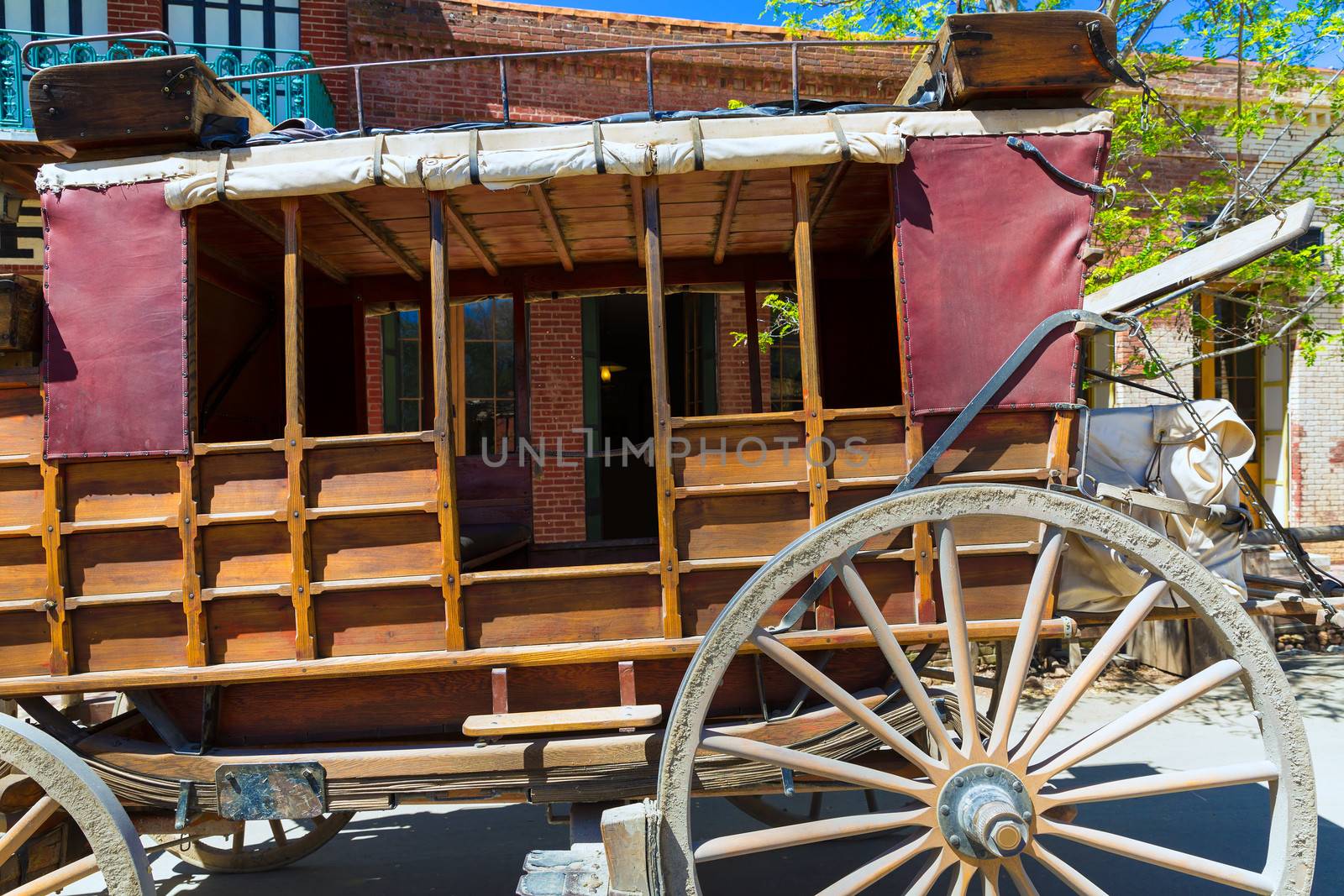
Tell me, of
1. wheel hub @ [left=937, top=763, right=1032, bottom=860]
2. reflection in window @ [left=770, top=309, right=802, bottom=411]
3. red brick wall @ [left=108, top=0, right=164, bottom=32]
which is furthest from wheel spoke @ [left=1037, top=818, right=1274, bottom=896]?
red brick wall @ [left=108, top=0, right=164, bottom=32]

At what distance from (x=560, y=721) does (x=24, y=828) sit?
66.5 inches

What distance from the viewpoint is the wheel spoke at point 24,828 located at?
2715 mm

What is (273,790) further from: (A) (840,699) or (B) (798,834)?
(A) (840,699)

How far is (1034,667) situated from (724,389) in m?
4.07

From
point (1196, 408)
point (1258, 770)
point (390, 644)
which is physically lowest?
point (1258, 770)

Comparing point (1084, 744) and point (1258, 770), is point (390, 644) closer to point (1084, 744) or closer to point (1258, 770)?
point (1084, 744)

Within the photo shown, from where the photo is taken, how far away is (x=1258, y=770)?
249 centimetres

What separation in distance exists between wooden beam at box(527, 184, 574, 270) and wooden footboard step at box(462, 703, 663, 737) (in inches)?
73.9

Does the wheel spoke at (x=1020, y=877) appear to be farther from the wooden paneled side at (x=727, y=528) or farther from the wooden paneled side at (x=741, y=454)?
the wooden paneled side at (x=741, y=454)

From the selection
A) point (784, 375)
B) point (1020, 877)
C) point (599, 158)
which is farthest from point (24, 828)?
point (784, 375)

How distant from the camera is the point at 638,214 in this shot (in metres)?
3.83

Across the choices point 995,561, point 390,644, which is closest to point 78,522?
point 390,644

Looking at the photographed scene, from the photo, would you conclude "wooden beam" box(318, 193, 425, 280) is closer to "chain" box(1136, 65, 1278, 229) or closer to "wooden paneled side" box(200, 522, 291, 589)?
"wooden paneled side" box(200, 522, 291, 589)

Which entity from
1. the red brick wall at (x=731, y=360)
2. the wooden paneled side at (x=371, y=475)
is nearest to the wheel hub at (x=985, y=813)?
the wooden paneled side at (x=371, y=475)
